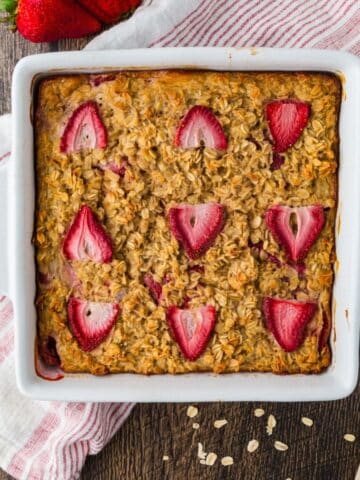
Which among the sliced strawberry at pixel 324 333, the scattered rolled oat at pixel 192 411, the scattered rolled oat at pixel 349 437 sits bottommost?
the scattered rolled oat at pixel 349 437

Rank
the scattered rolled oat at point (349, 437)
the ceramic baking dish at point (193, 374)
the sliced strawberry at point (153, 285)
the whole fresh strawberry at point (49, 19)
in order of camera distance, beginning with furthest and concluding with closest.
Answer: the scattered rolled oat at point (349, 437), the whole fresh strawberry at point (49, 19), the sliced strawberry at point (153, 285), the ceramic baking dish at point (193, 374)

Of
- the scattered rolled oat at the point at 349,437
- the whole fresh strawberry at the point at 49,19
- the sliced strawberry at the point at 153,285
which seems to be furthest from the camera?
the scattered rolled oat at the point at 349,437

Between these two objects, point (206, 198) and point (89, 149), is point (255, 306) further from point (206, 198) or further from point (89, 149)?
point (89, 149)

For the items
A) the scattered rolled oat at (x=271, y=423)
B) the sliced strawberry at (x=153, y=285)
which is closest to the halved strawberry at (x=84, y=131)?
the sliced strawberry at (x=153, y=285)

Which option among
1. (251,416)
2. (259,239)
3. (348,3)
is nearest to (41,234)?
(259,239)

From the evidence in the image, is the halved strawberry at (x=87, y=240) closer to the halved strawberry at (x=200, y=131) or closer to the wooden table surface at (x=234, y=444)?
the halved strawberry at (x=200, y=131)

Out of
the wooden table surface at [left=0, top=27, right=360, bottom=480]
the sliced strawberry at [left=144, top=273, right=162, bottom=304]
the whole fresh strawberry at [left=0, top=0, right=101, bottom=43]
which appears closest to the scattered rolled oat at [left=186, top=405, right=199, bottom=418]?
the wooden table surface at [left=0, top=27, right=360, bottom=480]

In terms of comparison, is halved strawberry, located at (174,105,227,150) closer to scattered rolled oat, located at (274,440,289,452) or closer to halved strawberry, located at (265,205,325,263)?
halved strawberry, located at (265,205,325,263)

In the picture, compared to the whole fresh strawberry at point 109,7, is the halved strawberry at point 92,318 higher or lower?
→ lower
